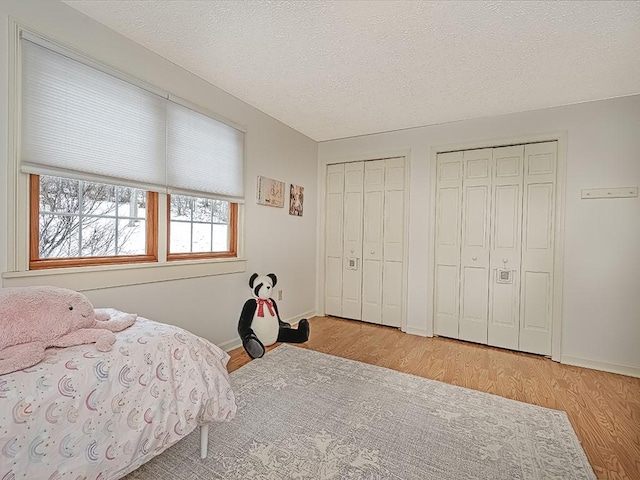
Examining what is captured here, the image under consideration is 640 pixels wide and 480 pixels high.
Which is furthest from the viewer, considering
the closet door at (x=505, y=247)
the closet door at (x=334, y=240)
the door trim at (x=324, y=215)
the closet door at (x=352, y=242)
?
the closet door at (x=334, y=240)

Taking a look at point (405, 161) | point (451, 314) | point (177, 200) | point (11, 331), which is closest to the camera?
point (11, 331)

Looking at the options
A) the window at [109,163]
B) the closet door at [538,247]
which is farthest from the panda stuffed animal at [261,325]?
the closet door at [538,247]

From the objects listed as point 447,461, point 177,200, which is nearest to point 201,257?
point 177,200

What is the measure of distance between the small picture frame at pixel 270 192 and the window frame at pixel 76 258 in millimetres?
1116

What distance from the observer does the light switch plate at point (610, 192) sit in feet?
8.86

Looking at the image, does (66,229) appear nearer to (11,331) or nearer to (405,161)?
(11,331)

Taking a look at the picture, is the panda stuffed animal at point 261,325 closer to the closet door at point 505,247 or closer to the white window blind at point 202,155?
the white window blind at point 202,155

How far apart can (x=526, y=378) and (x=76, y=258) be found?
344cm

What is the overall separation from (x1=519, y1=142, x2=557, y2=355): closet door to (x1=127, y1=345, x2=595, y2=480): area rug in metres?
1.23

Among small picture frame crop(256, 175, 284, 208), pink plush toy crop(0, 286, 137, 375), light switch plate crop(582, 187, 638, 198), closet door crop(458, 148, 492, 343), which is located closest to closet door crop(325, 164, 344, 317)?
small picture frame crop(256, 175, 284, 208)

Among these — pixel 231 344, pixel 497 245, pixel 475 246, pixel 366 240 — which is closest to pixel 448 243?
pixel 475 246

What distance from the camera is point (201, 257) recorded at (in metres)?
2.80

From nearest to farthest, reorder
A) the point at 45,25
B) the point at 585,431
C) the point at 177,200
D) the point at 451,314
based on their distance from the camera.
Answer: the point at 45,25
the point at 585,431
the point at 177,200
the point at 451,314

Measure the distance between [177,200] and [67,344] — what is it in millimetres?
1640
